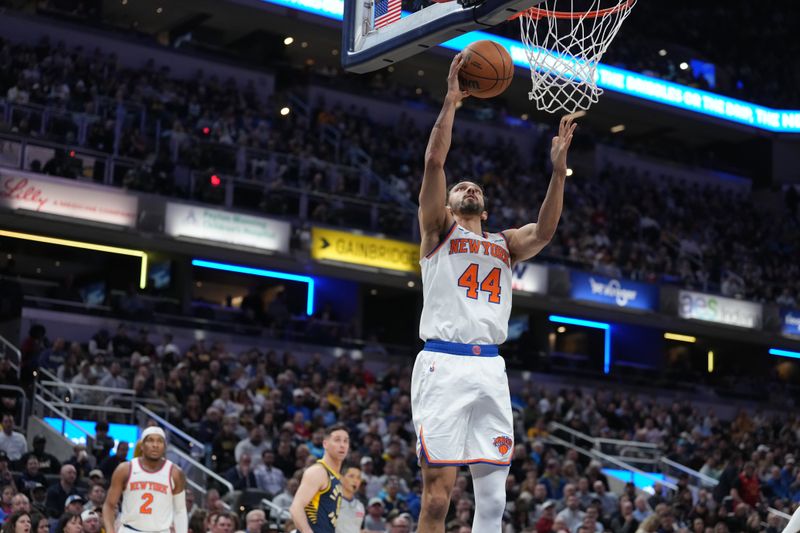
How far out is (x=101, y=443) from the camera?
15539 mm

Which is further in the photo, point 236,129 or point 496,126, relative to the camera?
point 496,126

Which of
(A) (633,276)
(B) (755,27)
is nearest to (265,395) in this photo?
(A) (633,276)

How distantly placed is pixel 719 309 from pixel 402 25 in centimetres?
2561

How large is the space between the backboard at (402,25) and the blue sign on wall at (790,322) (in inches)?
1042

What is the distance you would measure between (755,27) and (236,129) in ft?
74.1

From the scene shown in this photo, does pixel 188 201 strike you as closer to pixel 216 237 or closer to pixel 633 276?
pixel 216 237

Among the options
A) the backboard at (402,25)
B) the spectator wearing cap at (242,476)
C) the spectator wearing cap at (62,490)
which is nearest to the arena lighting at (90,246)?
the spectator wearing cap at (242,476)

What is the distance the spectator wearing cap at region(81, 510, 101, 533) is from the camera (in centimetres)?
1134

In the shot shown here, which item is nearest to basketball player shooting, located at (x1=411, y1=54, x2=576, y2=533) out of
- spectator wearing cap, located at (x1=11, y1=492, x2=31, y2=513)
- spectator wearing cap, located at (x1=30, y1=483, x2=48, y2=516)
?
spectator wearing cap, located at (x1=11, y1=492, x2=31, y2=513)

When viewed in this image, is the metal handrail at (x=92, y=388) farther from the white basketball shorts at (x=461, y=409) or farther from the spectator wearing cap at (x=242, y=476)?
the white basketball shorts at (x=461, y=409)

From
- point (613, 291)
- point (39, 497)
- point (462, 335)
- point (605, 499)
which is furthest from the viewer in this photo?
point (613, 291)

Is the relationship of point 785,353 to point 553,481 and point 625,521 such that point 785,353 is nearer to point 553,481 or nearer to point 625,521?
point 553,481

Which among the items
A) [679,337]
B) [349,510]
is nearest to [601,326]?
[679,337]

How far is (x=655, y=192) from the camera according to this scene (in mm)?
35938
